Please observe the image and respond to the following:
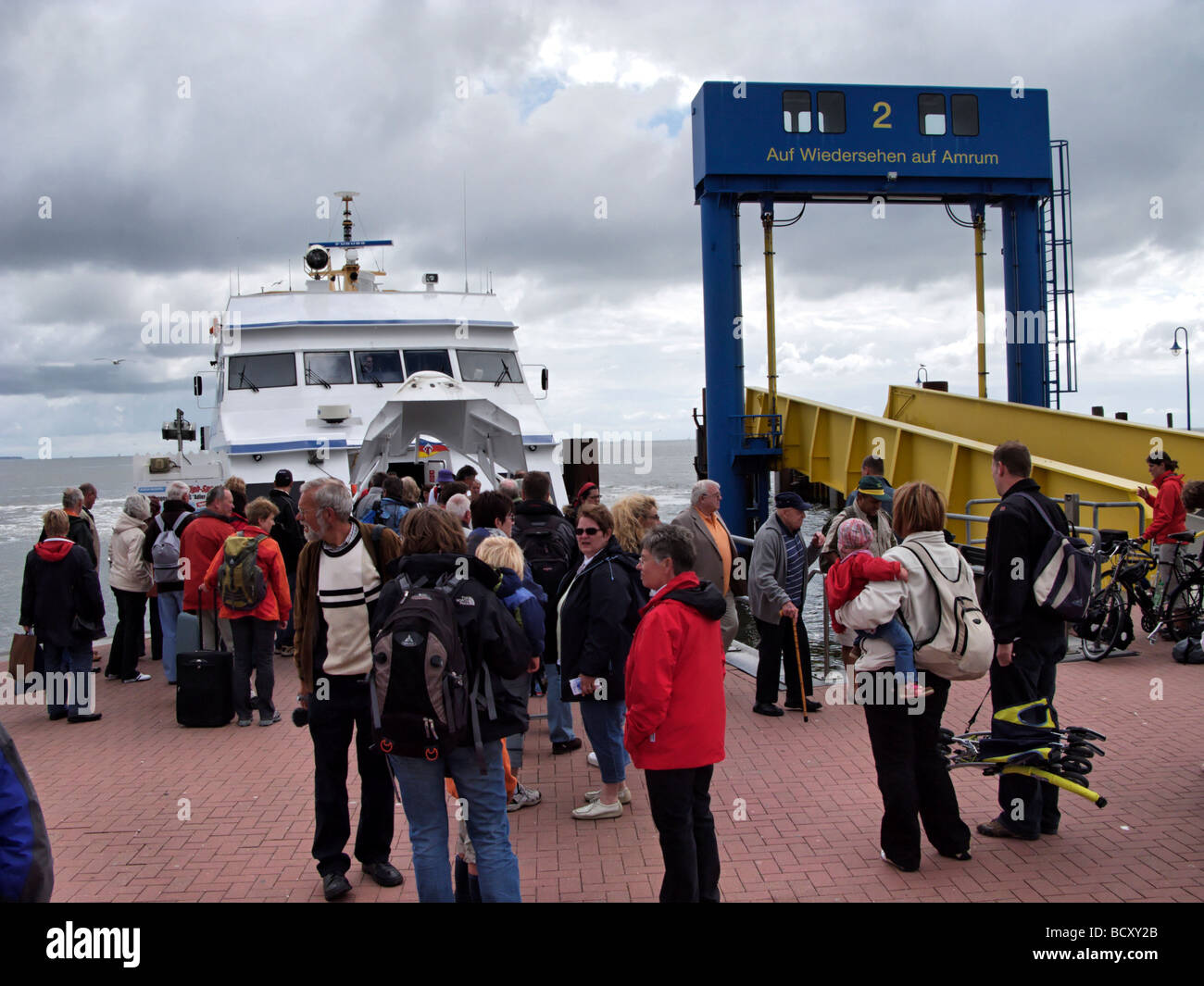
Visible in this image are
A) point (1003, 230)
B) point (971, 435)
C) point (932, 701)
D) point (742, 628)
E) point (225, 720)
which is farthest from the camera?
point (1003, 230)

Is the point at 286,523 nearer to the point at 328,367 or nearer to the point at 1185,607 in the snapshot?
the point at 328,367

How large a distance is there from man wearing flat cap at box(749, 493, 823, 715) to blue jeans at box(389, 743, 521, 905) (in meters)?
3.26

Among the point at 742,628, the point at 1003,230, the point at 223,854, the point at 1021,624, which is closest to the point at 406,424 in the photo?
the point at 742,628

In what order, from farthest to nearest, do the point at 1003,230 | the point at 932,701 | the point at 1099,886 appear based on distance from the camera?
the point at 1003,230
the point at 932,701
the point at 1099,886

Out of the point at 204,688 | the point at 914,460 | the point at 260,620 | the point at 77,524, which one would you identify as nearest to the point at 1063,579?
the point at 260,620

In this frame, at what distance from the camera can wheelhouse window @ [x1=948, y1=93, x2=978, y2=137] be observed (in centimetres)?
1692

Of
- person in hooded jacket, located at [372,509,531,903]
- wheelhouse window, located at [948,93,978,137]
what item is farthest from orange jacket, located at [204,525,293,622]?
wheelhouse window, located at [948,93,978,137]

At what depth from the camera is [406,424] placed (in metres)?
12.7

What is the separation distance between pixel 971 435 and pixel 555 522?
11751mm

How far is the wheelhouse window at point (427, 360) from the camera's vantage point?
1401cm

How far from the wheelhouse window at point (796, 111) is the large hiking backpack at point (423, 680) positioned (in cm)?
1533

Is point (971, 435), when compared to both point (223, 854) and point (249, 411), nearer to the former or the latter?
point (249, 411)

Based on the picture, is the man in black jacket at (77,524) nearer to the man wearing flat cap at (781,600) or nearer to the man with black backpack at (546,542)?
the man with black backpack at (546,542)

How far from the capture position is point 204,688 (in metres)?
6.89
